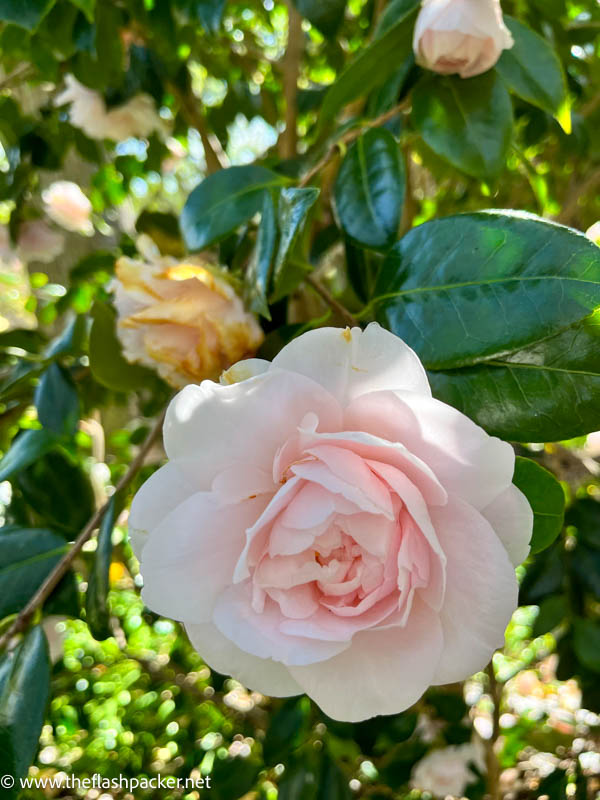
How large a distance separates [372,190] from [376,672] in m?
0.37

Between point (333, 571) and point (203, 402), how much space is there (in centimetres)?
12

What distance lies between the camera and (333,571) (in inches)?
13.4

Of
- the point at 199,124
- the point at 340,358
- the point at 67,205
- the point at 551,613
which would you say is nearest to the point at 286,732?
the point at 551,613

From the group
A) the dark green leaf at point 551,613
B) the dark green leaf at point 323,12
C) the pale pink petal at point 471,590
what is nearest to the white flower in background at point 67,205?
the dark green leaf at point 323,12

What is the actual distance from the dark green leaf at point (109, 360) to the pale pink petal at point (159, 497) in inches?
11.8

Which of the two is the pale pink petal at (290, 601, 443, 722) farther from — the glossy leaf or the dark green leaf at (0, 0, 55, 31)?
the dark green leaf at (0, 0, 55, 31)

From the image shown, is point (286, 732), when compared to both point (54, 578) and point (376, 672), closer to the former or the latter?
point (54, 578)

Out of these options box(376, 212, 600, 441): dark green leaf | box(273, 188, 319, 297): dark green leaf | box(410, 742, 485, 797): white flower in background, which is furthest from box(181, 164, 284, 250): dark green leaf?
box(410, 742, 485, 797): white flower in background

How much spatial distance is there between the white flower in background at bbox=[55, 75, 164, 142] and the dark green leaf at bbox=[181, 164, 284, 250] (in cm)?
59

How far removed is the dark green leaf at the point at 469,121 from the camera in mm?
526

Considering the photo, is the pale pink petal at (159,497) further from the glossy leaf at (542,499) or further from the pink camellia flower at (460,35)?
the pink camellia flower at (460,35)

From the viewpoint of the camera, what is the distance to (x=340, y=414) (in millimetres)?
323

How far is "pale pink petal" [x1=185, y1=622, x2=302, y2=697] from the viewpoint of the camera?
340mm

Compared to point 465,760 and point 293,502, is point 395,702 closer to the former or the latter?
point 293,502
